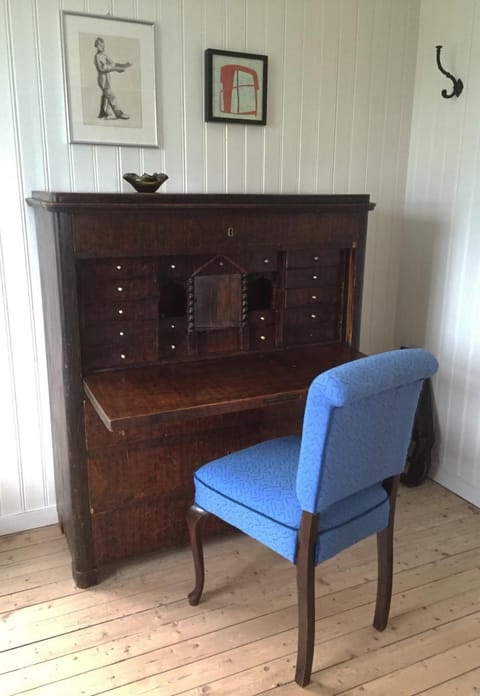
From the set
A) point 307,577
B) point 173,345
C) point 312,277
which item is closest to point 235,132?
point 312,277

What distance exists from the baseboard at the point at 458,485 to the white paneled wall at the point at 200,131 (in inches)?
38.8

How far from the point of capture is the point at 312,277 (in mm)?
2287

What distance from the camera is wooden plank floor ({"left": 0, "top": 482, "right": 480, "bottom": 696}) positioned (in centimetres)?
171

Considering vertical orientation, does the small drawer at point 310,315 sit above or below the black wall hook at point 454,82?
below

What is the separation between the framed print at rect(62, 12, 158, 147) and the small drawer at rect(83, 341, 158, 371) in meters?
0.78

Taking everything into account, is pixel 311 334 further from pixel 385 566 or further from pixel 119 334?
pixel 385 566

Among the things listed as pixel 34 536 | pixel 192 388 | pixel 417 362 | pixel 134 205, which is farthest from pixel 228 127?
pixel 34 536

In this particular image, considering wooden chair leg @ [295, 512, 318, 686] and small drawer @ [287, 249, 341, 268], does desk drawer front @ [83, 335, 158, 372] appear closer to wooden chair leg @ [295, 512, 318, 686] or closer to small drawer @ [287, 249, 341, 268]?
small drawer @ [287, 249, 341, 268]

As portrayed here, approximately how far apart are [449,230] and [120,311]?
5.06 ft

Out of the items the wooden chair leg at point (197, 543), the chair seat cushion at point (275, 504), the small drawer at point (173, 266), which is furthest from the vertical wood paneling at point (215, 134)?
the wooden chair leg at point (197, 543)

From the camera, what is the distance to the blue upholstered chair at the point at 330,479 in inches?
57.9

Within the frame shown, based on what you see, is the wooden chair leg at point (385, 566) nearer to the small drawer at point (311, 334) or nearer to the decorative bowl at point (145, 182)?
the small drawer at point (311, 334)

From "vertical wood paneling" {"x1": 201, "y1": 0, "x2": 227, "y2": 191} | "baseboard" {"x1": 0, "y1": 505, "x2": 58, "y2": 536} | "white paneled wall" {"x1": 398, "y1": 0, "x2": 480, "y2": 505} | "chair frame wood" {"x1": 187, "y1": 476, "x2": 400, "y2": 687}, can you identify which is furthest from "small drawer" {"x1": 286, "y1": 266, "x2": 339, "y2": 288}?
"baseboard" {"x1": 0, "y1": 505, "x2": 58, "y2": 536}

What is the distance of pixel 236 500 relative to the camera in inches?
68.5
